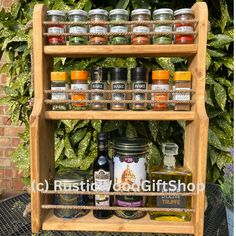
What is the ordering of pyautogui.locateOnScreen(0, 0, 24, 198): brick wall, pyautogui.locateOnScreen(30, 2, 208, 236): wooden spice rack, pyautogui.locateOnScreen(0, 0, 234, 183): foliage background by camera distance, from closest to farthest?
1. pyautogui.locateOnScreen(30, 2, 208, 236): wooden spice rack
2. pyautogui.locateOnScreen(0, 0, 234, 183): foliage background
3. pyautogui.locateOnScreen(0, 0, 24, 198): brick wall

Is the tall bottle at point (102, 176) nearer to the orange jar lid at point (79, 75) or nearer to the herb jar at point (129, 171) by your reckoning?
the herb jar at point (129, 171)

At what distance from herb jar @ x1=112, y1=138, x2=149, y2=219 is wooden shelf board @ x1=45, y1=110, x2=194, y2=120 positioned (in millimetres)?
90

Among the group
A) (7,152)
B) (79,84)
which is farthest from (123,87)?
(7,152)

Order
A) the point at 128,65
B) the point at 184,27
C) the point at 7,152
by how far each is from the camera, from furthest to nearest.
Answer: the point at 7,152 → the point at 128,65 → the point at 184,27

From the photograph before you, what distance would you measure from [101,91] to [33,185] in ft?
1.07

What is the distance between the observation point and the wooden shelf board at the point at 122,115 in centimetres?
78

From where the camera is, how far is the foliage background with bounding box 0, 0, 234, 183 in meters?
1.22

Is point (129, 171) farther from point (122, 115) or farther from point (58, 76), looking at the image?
point (58, 76)

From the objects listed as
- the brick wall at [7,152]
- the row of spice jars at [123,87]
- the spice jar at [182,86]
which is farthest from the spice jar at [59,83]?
the brick wall at [7,152]

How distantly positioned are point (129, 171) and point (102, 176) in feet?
0.27

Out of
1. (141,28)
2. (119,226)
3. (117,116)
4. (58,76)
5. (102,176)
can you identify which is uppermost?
(141,28)

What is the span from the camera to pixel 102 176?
32.0 inches

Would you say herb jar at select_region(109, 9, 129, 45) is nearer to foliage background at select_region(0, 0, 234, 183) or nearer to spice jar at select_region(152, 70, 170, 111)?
spice jar at select_region(152, 70, 170, 111)

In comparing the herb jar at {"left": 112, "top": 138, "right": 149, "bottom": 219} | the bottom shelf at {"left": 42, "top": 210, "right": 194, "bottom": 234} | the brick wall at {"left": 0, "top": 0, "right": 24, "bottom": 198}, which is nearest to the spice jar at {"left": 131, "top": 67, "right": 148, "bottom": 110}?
the herb jar at {"left": 112, "top": 138, "right": 149, "bottom": 219}
